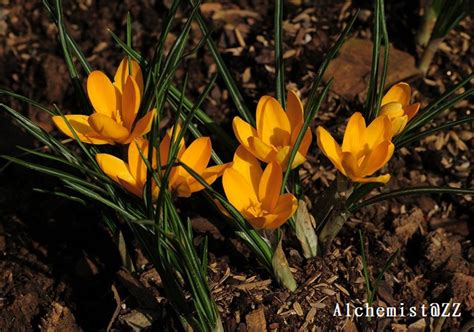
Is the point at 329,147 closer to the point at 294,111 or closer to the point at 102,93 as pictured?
the point at 294,111

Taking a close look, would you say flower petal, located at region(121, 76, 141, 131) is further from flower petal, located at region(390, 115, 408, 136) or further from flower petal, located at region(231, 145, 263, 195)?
flower petal, located at region(390, 115, 408, 136)

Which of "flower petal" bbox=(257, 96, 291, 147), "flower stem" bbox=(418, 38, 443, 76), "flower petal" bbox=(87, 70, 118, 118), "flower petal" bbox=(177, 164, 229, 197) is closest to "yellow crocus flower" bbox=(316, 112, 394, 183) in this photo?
"flower petal" bbox=(257, 96, 291, 147)

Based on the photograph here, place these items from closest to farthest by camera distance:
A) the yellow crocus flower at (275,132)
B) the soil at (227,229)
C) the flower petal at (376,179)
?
the flower petal at (376,179), the yellow crocus flower at (275,132), the soil at (227,229)

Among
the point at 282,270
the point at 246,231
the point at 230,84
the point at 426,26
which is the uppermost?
the point at 230,84

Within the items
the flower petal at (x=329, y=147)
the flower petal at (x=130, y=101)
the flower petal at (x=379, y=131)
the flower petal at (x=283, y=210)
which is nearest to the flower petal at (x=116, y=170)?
the flower petal at (x=130, y=101)

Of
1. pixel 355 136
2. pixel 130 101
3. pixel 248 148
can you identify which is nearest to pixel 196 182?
pixel 248 148

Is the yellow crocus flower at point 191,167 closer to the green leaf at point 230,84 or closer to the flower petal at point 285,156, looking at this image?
the flower petal at point 285,156
